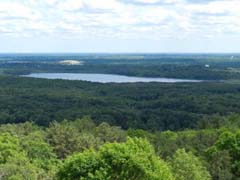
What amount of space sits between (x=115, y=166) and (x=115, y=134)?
102 ft

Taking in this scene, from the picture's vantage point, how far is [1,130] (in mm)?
60625

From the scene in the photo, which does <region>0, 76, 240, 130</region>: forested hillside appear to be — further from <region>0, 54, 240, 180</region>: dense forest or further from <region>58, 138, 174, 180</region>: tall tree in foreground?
<region>58, 138, 174, 180</region>: tall tree in foreground

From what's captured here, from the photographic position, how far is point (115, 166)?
87.8 ft

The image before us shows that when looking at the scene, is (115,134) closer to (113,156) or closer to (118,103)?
(113,156)

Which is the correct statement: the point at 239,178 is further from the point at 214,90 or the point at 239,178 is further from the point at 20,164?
the point at 214,90

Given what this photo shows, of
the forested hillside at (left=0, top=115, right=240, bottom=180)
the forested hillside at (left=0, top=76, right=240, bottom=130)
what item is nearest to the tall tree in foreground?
the forested hillside at (left=0, top=115, right=240, bottom=180)

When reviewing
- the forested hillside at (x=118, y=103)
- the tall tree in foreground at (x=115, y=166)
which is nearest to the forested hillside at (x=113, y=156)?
the tall tree in foreground at (x=115, y=166)

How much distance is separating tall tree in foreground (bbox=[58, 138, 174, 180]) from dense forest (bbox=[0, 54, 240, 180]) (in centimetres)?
6

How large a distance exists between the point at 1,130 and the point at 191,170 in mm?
34256

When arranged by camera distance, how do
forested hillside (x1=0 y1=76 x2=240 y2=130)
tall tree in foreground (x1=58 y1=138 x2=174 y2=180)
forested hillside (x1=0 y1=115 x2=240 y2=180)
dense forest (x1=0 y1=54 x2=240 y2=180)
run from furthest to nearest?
1. forested hillside (x1=0 y1=76 x2=240 y2=130)
2. dense forest (x1=0 y1=54 x2=240 y2=180)
3. forested hillside (x1=0 y1=115 x2=240 y2=180)
4. tall tree in foreground (x1=58 y1=138 x2=174 y2=180)

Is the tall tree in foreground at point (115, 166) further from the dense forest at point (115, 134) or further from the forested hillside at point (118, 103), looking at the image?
the forested hillside at point (118, 103)

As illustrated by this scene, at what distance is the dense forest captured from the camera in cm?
2742

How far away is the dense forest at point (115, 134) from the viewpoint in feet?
90.0

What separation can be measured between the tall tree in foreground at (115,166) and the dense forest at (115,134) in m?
0.06
